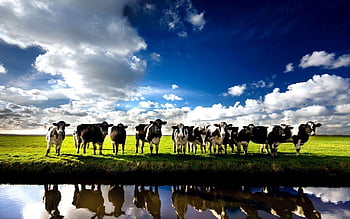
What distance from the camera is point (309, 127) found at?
19922 millimetres

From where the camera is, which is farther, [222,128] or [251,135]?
[251,135]

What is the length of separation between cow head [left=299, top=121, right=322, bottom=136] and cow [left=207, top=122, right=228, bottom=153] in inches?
293

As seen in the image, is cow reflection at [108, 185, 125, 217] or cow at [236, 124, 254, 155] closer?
cow reflection at [108, 185, 125, 217]

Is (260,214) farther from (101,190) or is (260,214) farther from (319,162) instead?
(319,162)

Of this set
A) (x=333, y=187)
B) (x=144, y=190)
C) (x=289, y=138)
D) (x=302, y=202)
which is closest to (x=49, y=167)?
(x=144, y=190)

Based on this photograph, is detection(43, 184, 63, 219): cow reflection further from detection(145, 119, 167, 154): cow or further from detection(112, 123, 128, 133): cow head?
detection(145, 119, 167, 154): cow

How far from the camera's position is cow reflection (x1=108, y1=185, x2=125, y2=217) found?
29.5ft

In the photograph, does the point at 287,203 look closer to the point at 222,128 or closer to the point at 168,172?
the point at 168,172

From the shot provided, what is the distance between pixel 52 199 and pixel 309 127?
2082 cm

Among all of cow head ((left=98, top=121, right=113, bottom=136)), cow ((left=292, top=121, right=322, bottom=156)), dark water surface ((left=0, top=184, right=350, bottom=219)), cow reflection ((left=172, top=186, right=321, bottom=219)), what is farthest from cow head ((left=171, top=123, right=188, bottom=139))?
cow ((left=292, top=121, right=322, bottom=156))

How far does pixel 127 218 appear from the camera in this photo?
8.33 metres

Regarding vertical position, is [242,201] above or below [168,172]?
below

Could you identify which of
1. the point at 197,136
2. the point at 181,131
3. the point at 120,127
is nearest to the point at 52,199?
the point at 120,127

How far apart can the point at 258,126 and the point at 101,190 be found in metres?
15.2
